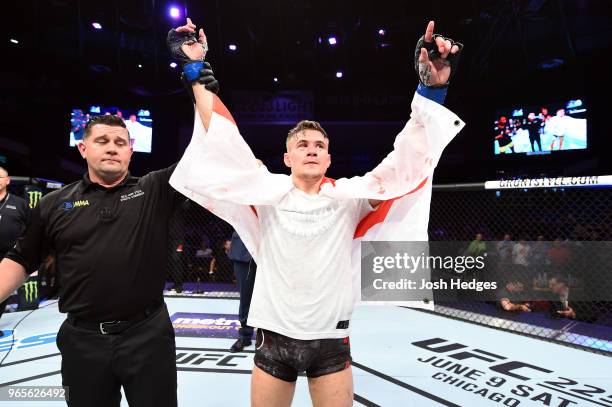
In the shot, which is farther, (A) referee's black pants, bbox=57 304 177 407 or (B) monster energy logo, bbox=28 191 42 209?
(B) monster energy logo, bbox=28 191 42 209

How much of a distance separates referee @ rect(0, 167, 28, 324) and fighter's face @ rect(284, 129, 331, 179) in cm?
343

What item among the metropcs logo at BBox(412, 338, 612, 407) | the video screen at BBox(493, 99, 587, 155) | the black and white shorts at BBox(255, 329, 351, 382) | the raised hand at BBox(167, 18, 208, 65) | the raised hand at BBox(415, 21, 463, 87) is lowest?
the metropcs logo at BBox(412, 338, 612, 407)

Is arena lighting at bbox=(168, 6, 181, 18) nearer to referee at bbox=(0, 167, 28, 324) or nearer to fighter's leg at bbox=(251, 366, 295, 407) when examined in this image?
referee at bbox=(0, 167, 28, 324)

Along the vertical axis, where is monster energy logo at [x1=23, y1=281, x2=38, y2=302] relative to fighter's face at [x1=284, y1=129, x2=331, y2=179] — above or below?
below

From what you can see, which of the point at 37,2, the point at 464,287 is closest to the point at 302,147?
the point at 464,287

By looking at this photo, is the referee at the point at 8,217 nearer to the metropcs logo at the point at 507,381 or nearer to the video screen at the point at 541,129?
the metropcs logo at the point at 507,381

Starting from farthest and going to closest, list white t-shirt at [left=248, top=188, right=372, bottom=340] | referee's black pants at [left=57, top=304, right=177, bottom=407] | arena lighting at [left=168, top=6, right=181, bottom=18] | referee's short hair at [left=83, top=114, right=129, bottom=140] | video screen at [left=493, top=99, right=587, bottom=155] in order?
video screen at [left=493, top=99, right=587, bottom=155] → arena lighting at [left=168, top=6, right=181, bottom=18] → referee's short hair at [left=83, top=114, right=129, bottom=140] → referee's black pants at [left=57, top=304, right=177, bottom=407] → white t-shirt at [left=248, top=188, right=372, bottom=340]

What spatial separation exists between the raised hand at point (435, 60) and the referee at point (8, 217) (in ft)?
13.0

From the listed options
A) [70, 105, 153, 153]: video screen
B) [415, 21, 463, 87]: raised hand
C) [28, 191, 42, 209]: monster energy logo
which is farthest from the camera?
[70, 105, 153, 153]: video screen

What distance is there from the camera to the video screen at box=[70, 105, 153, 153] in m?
12.1

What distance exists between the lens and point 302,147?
1.49m

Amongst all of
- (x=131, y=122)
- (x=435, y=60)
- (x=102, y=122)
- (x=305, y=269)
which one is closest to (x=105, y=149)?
(x=102, y=122)

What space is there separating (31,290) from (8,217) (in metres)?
1.67

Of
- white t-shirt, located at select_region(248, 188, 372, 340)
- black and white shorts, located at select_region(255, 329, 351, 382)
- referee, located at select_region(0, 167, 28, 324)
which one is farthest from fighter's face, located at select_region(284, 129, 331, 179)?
referee, located at select_region(0, 167, 28, 324)
